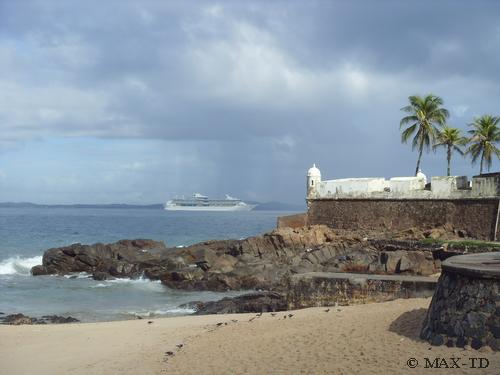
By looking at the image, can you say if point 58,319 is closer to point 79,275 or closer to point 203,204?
point 79,275

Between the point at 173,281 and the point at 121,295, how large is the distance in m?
2.83

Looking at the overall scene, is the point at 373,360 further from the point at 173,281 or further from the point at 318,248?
the point at 318,248

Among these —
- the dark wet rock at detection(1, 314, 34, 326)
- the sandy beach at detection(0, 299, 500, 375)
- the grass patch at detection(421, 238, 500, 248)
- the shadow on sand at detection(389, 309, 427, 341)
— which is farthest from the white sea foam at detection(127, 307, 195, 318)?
the grass patch at detection(421, 238, 500, 248)

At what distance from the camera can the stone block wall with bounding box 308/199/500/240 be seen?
2781cm

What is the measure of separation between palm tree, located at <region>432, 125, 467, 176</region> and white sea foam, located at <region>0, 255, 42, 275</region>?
25037 mm

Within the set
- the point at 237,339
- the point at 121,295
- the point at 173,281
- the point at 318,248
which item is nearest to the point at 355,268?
the point at 318,248

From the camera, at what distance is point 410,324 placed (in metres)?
9.59

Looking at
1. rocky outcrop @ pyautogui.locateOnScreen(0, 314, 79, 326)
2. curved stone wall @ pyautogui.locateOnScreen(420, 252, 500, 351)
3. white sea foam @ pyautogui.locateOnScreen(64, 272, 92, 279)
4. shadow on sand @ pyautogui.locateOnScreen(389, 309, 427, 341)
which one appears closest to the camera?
curved stone wall @ pyautogui.locateOnScreen(420, 252, 500, 351)

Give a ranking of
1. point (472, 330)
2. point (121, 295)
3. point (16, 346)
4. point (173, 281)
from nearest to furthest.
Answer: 1. point (472, 330)
2. point (16, 346)
3. point (121, 295)
4. point (173, 281)

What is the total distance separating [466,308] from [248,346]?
3.66 meters

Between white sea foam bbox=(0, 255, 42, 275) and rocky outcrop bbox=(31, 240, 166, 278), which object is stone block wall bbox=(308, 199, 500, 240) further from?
white sea foam bbox=(0, 255, 42, 275)

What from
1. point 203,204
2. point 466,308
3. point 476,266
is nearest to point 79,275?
point 476,266

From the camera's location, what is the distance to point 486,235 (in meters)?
27.5

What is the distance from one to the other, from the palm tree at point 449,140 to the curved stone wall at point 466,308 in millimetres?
27956
